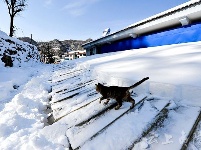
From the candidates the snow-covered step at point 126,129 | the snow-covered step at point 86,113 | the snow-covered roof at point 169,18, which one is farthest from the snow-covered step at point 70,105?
the snow-covered roof at point 169,18

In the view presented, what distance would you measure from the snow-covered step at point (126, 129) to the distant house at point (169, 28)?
5474 mm

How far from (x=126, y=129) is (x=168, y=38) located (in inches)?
296

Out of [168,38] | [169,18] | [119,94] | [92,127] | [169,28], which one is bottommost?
[92,127]

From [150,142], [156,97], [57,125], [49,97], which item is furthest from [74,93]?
[150,142]

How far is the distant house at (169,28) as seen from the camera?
21.6 ft

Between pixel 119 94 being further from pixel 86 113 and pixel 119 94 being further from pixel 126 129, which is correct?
pixel 126 129

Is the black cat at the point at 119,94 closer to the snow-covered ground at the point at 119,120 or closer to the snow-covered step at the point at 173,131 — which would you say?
the snow-covered ground at the point at 119,120

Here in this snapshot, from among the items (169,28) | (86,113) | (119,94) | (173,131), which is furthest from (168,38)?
(173,131)

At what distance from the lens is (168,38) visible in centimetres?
824

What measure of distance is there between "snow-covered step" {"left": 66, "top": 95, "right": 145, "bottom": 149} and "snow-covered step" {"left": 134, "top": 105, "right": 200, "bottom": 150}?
43cm

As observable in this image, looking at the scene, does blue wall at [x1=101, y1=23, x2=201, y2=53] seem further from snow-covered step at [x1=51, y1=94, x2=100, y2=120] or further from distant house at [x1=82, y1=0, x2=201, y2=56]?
snow-covered step at [x1=51, y1=94, x2=100, y2=120]

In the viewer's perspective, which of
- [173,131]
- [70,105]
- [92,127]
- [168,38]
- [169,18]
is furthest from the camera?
[168,38]

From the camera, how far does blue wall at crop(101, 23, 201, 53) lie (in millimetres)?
7098

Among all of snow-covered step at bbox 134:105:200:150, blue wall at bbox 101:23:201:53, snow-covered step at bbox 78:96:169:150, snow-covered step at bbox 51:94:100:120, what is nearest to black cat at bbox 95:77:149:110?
snow-covered step at bbox 78:96:169:150
